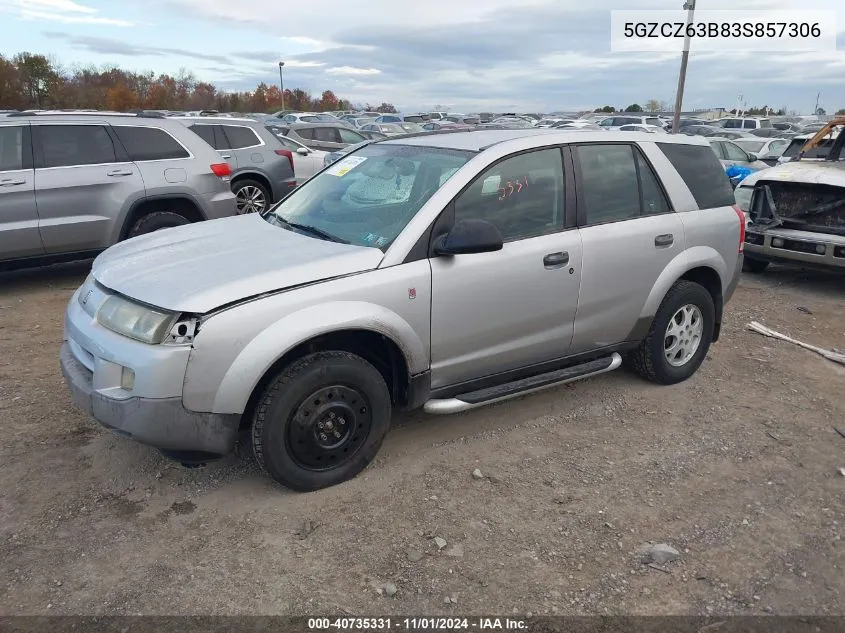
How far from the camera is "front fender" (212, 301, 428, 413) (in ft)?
10.1

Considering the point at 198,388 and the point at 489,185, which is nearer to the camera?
the point at 198,388

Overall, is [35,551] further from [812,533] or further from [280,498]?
[812,533]

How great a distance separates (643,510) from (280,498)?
1814 millimetres

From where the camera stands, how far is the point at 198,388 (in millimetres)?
3049

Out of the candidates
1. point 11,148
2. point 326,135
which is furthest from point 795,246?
point 326,135

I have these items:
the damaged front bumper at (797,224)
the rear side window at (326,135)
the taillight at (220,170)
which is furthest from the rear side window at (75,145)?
the rear side window at (326,135)

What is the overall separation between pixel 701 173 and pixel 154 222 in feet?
17.8

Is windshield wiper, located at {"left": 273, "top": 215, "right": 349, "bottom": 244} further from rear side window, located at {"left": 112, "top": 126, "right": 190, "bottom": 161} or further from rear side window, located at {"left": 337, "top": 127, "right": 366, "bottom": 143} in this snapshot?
rear side window, located at {"left": 337, "top": 127, "right": 366, "bottom": 143}

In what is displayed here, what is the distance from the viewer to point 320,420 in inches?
133

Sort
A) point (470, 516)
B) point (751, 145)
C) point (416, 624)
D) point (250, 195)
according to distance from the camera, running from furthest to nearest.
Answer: point (751, 145) → point (250, 195) → point (470, 516) → point (416, 624)

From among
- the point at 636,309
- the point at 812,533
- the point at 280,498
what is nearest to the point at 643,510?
the point at 812,533

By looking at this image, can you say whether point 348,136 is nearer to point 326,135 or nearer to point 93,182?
point 326,135

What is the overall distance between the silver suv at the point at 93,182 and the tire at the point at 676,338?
5.10m

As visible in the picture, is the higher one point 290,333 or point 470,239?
point 470,239
